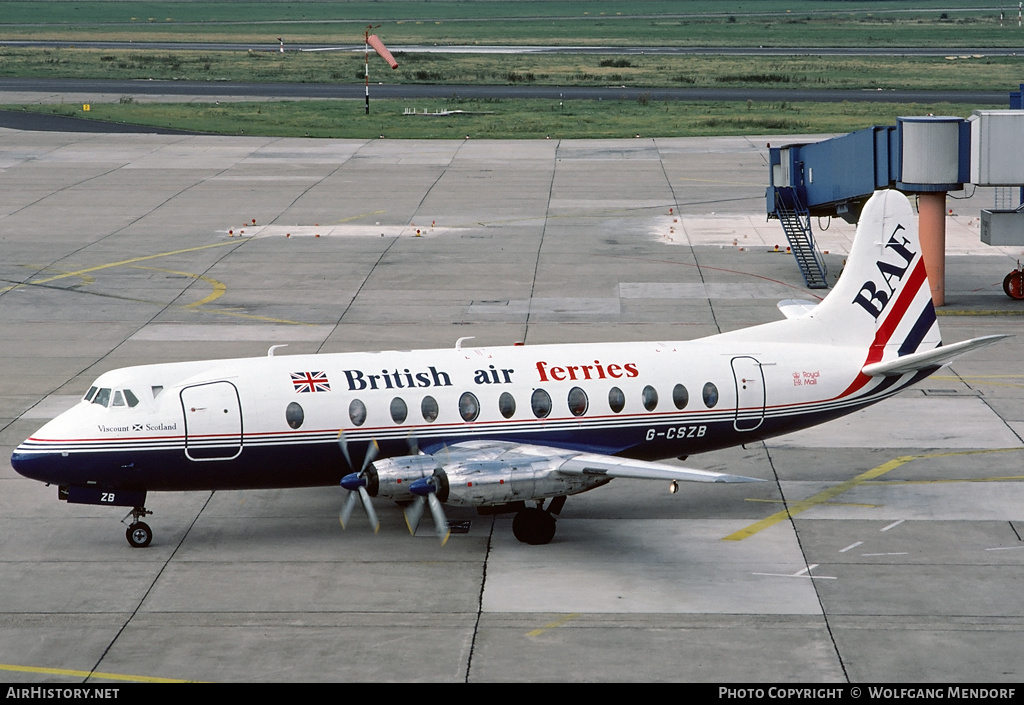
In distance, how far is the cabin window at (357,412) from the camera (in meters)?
24.7

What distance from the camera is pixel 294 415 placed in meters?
24.6

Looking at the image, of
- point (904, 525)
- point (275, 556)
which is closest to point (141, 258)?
point (275, 556)

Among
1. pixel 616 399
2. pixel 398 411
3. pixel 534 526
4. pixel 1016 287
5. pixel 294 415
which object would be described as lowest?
pixel 1016 287

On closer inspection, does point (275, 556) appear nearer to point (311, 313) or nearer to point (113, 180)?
point (311, 313)

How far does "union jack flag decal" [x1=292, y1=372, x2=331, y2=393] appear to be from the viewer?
81.3 ft

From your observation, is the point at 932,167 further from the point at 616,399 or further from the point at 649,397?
the point at 616,399

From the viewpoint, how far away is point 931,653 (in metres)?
20.0

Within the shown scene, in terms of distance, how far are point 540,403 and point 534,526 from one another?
7.98ft

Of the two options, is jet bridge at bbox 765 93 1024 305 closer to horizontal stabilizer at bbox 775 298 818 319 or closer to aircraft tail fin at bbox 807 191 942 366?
horizontal stabilizer at bbox 775 298 818 319

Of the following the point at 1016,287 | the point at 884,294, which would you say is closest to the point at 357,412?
the point at 884,294

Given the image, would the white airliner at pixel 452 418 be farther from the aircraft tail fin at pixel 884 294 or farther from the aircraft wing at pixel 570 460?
the aircraft tail fin at pixel 884 294

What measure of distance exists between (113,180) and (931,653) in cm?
6052

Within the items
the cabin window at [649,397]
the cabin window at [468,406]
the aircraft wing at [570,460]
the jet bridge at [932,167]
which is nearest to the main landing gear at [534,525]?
the aircraft wing at [570,460]

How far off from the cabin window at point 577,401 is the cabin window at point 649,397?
4.00 feet
